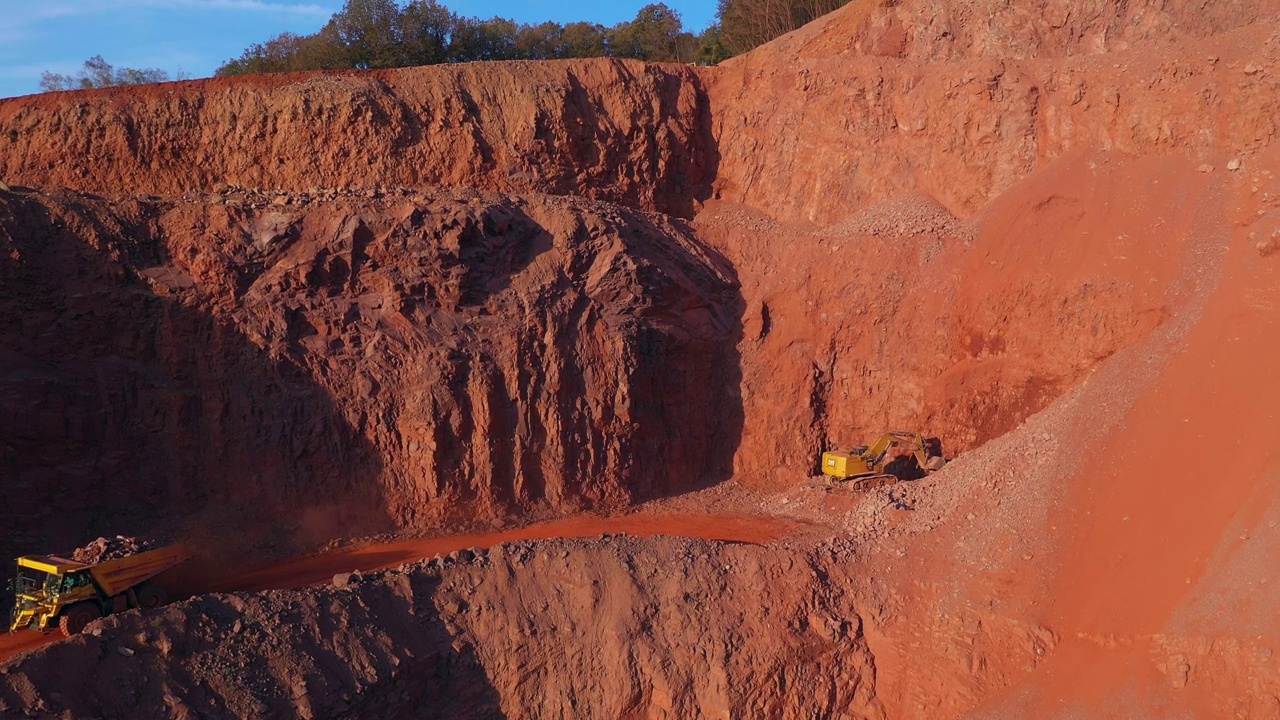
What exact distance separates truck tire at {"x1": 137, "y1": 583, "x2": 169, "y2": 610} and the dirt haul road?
2.83 ft

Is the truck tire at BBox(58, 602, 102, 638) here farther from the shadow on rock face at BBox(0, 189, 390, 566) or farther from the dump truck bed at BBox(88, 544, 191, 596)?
the shadow on rock face at BBox(0, 189, 390, 566)

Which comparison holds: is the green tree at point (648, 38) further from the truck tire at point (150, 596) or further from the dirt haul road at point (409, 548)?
the truck tire at point (150, 596)

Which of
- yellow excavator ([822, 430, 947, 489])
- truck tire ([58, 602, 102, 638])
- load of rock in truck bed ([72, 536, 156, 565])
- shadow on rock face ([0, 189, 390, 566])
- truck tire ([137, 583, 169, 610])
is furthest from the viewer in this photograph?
yellow excavator ([822, 430, 947, 489])

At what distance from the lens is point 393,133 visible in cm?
2217

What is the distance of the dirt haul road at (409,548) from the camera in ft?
52.3

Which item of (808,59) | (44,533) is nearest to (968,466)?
(808,59)

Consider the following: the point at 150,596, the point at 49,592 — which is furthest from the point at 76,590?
the point at 150,596

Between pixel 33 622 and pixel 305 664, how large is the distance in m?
4.59

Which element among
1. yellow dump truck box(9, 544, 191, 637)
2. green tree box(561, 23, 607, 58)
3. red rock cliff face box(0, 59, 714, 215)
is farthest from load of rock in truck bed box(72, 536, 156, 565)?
green tree box(561, 23, 607, 58)

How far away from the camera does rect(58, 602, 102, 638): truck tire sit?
13492 millimetres

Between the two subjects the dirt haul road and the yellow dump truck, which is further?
the dirt haul road

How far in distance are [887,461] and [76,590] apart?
1511 cm

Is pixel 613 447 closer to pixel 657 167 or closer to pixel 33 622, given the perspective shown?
pixel 657 167

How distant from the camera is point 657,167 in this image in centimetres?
2516
